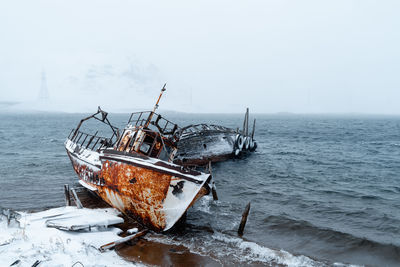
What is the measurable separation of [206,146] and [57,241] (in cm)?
1912

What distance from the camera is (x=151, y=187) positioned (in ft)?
37.1

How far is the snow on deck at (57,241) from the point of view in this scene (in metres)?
8.13

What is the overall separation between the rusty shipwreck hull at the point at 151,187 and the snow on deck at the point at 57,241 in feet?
3.78

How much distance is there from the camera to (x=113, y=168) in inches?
497

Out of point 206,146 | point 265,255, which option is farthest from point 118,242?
point 206,146

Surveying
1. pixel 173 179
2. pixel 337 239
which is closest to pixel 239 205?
pixel 337 239

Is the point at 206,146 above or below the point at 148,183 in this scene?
below

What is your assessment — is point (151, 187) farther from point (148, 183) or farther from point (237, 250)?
point (237, 250)

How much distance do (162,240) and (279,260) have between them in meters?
4.52

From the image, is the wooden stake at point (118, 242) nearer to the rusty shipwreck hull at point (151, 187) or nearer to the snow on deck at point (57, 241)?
the snow on deck at point (57, 241)

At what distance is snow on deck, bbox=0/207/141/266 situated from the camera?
8.13 meters

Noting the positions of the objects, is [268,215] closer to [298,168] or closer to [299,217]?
[299,217]

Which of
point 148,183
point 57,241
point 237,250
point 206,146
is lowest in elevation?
point 237,250

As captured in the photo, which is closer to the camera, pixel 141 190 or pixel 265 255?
pixel 265 255
